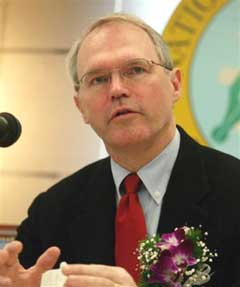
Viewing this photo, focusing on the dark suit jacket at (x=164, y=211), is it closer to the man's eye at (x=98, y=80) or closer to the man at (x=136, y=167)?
the man at (x=136, y=167)

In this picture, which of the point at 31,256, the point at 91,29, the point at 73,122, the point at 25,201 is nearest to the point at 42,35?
the point at 73,122

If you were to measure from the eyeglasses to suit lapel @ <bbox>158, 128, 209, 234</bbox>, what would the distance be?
0.75 feet

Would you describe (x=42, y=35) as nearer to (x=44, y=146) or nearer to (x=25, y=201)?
(x=44, y=146)

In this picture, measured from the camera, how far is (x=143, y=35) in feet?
4.54

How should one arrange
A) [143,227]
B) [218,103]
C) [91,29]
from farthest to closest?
[218,103] → [91,29] → [143,227]

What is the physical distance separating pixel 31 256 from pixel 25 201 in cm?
82

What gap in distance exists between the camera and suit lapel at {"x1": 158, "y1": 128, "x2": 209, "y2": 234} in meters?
1.29

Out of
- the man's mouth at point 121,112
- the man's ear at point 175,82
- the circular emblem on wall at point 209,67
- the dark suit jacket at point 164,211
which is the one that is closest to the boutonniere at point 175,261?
the dark suit jacket at point 164,211

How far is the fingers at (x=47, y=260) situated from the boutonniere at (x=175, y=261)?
0.20 metres

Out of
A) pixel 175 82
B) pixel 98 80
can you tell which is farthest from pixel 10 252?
pixel 175 82

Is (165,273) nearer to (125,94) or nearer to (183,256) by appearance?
(183,256)

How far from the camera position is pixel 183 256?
3.51ft

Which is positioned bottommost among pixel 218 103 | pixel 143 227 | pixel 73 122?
pixel 143 227

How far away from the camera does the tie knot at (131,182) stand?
1359 mm
